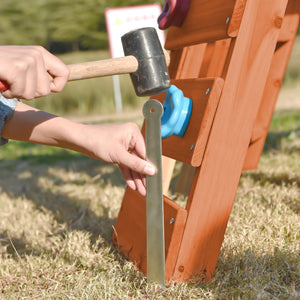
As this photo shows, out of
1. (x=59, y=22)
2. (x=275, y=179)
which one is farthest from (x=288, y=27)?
(x=59, y=22)

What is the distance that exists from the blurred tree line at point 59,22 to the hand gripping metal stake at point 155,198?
24.9 metres

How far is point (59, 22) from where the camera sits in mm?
25656

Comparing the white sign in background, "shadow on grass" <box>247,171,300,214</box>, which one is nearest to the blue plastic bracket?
"shadow on grass" <box>247,171,300,214</box>

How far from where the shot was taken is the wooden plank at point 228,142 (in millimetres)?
1278

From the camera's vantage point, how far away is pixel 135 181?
1.35 meters

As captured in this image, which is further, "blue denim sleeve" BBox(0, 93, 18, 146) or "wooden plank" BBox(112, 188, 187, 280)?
"blue denim sleeve" BBox(0, 93, 18, 146)

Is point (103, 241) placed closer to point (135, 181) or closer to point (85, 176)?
point (135, 181)

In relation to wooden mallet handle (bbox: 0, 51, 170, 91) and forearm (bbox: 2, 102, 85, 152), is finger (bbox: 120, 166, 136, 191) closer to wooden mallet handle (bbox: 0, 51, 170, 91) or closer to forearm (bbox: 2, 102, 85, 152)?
forearm (bbox: 2, 102, 85, 152)

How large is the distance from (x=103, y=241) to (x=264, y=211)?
0.75 meters

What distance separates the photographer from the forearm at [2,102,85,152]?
1.35 m

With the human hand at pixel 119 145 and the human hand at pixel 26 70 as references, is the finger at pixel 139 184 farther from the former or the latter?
the human hand at pixel 26 70

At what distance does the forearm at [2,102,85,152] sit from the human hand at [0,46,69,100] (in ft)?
0.89

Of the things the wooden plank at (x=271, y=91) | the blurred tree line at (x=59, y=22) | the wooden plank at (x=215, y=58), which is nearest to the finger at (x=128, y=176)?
the wooden plank at (x=215, y=58)

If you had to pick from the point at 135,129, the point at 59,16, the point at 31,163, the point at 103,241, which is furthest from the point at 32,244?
the point at 59,16
